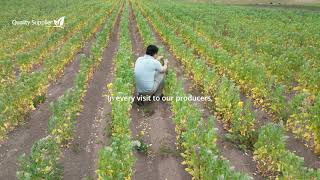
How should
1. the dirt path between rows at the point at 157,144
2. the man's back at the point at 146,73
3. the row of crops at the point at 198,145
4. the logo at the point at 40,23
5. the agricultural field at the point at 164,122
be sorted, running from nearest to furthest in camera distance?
the row of crops at the point at 198,145 < the agricultural field at the point at 164,122 < the dirt path between rows at the point at 157,144 < the man's back at the point at 146,73 < the logo at the point at 40,23

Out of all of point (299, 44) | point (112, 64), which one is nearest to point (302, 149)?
point (112, 64)

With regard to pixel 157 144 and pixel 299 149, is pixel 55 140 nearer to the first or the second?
pixel 157 144

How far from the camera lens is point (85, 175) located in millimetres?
Answer: 8148

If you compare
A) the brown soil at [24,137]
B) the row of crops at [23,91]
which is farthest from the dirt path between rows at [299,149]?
the row of crops at [23,91]

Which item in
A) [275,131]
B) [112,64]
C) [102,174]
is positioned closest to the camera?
[102,174]

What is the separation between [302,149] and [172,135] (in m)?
2.85

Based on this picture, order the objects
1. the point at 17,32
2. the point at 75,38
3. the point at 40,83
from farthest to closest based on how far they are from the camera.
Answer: the point at 17,32
the point at 75,38
the point at 40,83

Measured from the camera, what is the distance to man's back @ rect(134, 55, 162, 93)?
11.5 metres

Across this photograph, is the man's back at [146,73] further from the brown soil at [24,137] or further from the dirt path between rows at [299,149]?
the dirt path between rows at [299,149]

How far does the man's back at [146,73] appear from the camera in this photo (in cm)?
1149

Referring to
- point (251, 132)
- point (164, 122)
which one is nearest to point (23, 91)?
point (164, 122)

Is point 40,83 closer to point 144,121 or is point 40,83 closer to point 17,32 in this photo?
point 144,121

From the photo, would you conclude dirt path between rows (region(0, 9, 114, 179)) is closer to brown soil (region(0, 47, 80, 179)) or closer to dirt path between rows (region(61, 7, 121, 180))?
brown soil (region(0, 47, 80, 179))

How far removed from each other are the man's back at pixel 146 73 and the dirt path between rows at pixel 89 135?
3.65 feet
